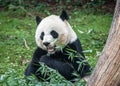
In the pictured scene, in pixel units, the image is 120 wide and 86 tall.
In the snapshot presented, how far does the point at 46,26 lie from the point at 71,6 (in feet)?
19.0

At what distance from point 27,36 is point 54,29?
3.60m

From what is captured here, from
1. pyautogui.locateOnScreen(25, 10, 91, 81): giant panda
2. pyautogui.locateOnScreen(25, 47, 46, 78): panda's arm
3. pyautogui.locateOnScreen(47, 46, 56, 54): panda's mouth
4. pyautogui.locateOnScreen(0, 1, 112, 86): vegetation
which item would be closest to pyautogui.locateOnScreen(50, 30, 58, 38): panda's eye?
pyautogui.locateOnScreen(25, 10, 91, 81): giant panda

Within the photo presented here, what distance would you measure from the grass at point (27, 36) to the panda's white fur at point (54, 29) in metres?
1.20

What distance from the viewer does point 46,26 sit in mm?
5441

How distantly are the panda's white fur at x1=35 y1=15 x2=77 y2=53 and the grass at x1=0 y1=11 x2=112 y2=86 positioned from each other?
120 cm

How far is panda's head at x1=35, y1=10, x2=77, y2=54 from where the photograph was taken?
5.42 meters

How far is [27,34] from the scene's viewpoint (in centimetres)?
918

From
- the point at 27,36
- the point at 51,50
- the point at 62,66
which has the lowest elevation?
the point at 27,36

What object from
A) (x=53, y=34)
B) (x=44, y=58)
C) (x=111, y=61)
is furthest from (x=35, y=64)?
(x=111, y=61)

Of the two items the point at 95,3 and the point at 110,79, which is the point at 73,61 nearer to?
the point at 110,79

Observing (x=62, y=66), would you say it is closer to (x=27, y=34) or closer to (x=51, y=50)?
(x=51, y=50)

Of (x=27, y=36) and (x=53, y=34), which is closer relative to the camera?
(x=53, y=34)

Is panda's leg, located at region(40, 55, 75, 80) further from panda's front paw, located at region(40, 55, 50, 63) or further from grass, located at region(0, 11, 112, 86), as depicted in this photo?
grass, located at region(0, 11, 112, 86)

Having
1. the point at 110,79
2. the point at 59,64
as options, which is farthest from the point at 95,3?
the point at 110,79
